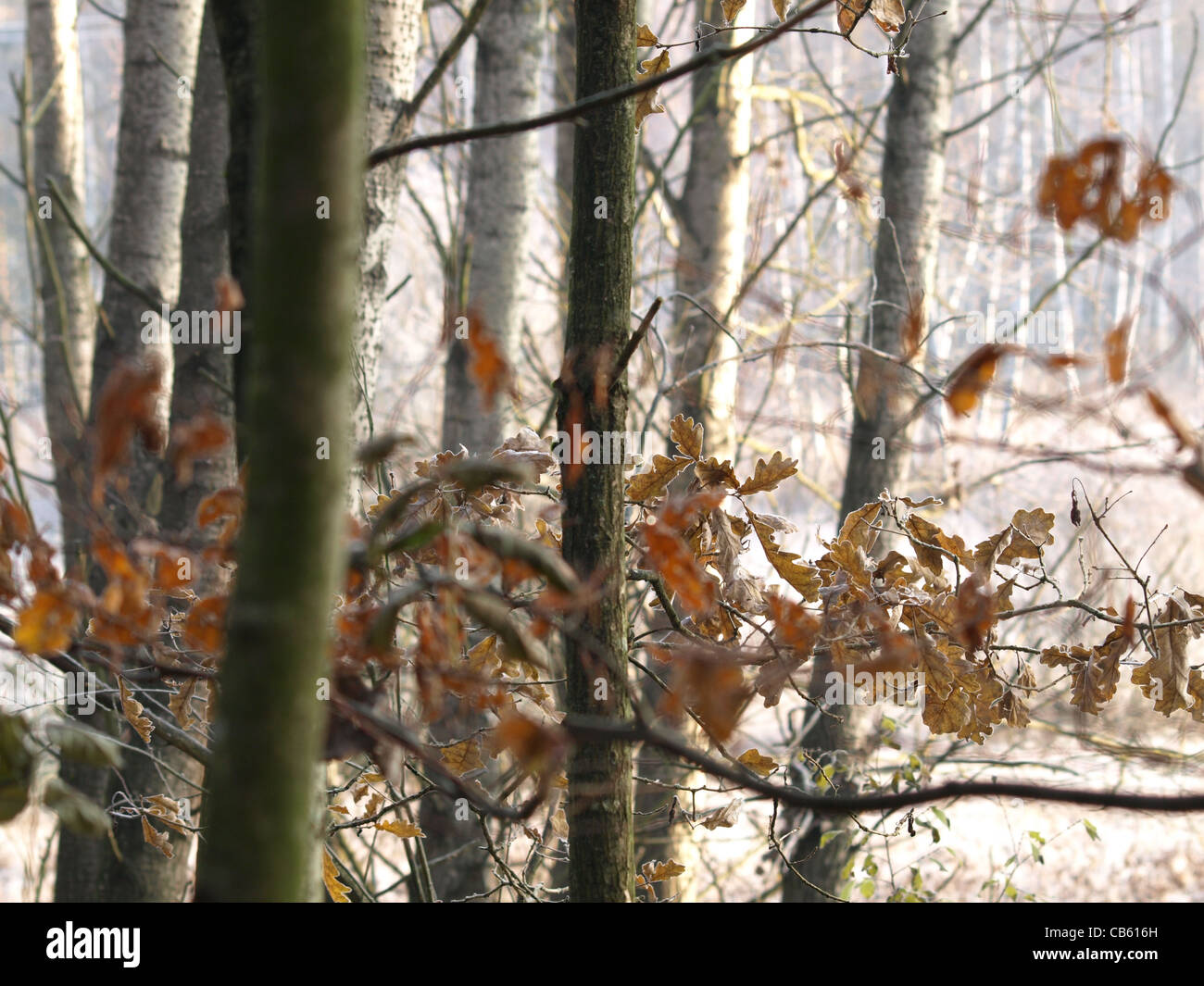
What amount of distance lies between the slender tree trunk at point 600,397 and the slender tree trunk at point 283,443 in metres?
0.68

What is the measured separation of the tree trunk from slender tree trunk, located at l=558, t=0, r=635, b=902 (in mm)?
3225

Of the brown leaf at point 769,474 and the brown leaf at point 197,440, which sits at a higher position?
the brown leaf at point 769,474

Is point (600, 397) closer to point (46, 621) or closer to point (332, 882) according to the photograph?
point (46, 621)

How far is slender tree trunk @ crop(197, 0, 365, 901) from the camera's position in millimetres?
597

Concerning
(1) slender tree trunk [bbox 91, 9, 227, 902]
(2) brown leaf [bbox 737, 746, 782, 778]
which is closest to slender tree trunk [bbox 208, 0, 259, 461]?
(2) brown leaf [bbox 737, 746, 782, 778]

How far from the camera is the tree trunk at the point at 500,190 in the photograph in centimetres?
455

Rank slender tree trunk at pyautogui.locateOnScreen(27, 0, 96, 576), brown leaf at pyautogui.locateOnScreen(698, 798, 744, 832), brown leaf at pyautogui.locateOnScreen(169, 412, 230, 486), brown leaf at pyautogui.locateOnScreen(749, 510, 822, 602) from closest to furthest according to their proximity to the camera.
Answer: brown leaf at pyautogui.locateOnScreen(169, 412, 230, 486) → brown leaf at pyautogui.locateOnScreen(749, 510, 822, 602) → brown leaf at pyautogui.locateOnScreen(698, 798, 744, 832) → slender tree trunk at pyautogui.locateOnScreen(27, 0, 96, 576)

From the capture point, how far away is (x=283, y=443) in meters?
0.60

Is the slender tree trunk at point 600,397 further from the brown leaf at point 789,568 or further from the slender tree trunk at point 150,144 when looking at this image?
the slender tree trunk at point 150,144

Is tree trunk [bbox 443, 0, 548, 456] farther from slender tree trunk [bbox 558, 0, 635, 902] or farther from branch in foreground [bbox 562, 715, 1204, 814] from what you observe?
branch in foreground [bbox 562, 715, 1204, 814]

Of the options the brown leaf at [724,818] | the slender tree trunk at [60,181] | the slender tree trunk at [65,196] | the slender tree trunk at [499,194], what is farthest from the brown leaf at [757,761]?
the slender tree trunk at [60,181]
